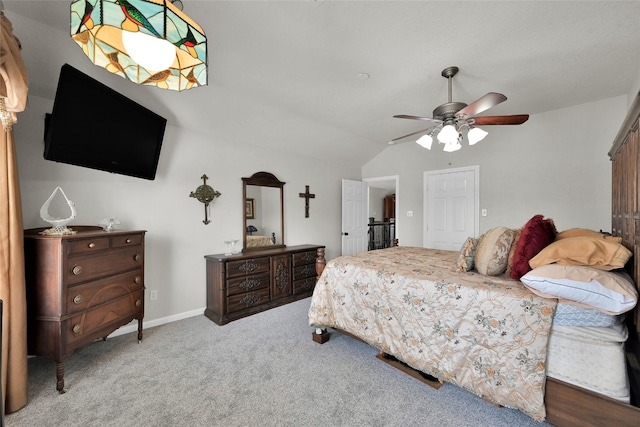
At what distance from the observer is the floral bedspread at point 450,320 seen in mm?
1627

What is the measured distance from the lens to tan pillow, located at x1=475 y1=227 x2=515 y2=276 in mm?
2080

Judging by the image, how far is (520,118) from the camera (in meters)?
2.44

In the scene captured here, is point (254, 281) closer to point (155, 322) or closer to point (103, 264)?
point (155, 322)

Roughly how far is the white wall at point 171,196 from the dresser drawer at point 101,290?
1.64 feet

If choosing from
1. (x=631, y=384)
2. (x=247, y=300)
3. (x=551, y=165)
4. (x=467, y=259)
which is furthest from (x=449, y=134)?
(x=247, y=300)

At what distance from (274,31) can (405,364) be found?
2.84 m

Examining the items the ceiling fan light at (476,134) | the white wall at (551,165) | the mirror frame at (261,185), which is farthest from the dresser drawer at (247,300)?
the white wall at (551,165)

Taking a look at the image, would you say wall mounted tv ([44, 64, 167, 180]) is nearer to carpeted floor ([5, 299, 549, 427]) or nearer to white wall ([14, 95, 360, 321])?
white wall ([14, 95, 360, 321])

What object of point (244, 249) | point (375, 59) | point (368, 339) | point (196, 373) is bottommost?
point (196, 373)

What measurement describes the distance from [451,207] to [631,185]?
2.93 metres

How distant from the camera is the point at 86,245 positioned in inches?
86.1

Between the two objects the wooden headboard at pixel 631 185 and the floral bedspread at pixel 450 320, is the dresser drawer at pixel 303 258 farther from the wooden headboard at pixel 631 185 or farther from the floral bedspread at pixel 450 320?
the wooden headboard at pixel 631 185

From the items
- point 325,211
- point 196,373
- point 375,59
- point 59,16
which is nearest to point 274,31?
point 375,59

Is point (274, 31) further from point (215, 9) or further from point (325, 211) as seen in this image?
point (325, 211)
